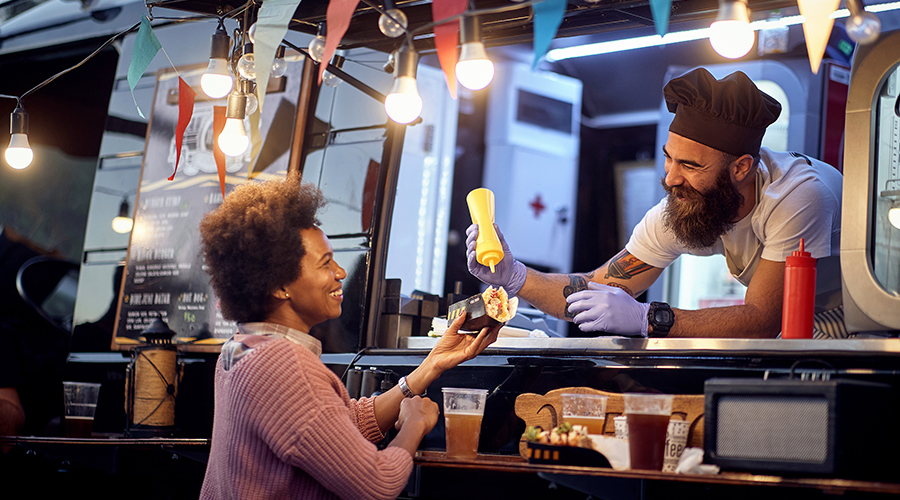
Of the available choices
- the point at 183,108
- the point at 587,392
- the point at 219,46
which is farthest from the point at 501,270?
the point at 183,108

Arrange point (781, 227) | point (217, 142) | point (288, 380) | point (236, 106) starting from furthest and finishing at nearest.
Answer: point (217, 142), point (236, 106), point (781, 227), point (288, 380)

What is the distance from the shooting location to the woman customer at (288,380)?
2.06 m

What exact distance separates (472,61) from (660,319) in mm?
1066

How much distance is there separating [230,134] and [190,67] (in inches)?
53.8

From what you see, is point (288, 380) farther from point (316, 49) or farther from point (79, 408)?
point (79, 408)

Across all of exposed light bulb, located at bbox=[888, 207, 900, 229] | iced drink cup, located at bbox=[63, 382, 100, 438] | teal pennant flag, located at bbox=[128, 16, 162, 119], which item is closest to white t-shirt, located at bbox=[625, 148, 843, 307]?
exposed light bulb, located at bbox=[888, 207, 900, 229]

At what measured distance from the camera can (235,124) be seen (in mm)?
3086

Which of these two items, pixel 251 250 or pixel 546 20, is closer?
pixel 546 20

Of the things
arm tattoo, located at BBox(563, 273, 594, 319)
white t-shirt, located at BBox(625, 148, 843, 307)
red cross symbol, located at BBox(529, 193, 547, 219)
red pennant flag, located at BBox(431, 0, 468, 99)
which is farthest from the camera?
red cross symbol, located at BBox(529, 193, 547, 219)

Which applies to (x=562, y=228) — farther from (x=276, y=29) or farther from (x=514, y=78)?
(x=276, y=29)

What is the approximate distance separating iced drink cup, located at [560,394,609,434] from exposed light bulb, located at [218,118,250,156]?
1.57m

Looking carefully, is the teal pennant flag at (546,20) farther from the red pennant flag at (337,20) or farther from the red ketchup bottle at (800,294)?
the red ketchup bottle at (800,294)

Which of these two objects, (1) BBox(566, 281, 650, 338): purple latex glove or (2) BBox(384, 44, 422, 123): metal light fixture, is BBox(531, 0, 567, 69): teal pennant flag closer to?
(2) BBox(384, 44, 422, 123): metal light fixture

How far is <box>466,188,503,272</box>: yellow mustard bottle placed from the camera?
2.81 m
